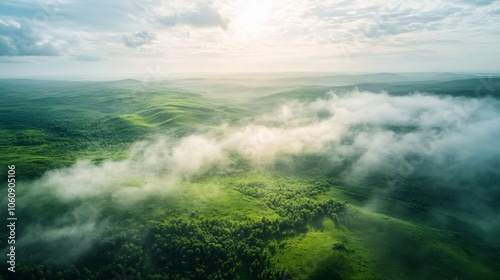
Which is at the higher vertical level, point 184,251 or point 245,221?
point 245,221

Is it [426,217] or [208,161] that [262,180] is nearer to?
[208,161]

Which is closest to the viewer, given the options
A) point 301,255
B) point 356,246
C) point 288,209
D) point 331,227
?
point 301,255

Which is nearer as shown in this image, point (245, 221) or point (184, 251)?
point (184, 251)

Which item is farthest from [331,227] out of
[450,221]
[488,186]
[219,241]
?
[488,186]

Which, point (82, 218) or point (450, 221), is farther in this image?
point (450, 221)

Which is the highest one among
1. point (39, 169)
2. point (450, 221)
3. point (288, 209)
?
point (39, 169)

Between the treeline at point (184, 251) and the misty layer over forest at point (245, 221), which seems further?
the misty layer over forest at point (245, 221)

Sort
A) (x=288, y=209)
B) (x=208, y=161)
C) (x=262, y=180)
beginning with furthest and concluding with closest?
(x=208, y=161) < (x=262, y=180) < (x=288, y=209)

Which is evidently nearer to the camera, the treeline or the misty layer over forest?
the treeline

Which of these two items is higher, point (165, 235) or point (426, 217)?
point (165, 235)

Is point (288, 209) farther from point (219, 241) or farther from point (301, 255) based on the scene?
point (219, 241)
